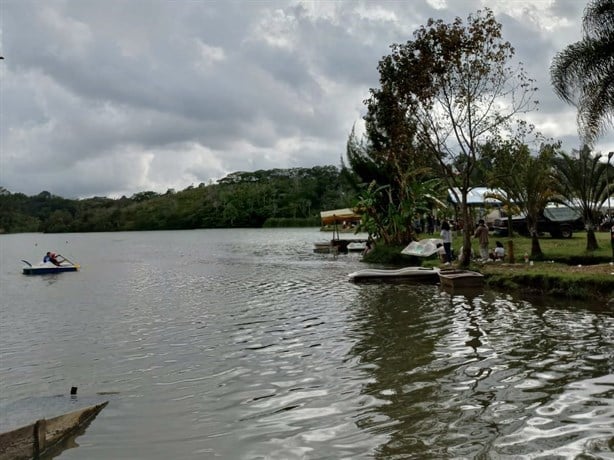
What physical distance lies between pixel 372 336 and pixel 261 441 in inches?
219

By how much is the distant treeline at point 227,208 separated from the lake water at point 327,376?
381ft

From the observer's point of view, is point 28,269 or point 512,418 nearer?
point 512,418

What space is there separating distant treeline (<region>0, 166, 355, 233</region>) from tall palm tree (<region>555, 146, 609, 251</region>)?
10826 centimetres

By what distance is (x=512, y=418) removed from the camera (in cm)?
642

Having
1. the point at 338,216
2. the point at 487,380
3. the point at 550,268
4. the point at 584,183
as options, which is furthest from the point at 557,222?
the point at 487,380

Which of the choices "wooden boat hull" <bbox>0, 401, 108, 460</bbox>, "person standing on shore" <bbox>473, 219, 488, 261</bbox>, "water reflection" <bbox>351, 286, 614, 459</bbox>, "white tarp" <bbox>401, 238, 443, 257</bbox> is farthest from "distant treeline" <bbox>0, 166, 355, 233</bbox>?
"wooden boat hull" <bbox>0, 401, 108, 460</bbox>

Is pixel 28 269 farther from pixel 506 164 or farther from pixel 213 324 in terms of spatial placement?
pixel 506 164

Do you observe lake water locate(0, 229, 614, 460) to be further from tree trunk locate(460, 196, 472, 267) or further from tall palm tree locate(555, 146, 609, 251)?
tall palm tree locate(555, 146, 609, 251)

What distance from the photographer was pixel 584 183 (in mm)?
20500

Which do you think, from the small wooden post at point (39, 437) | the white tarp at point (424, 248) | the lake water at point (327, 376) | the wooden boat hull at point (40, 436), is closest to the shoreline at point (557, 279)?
the lake water at point (327, 376)

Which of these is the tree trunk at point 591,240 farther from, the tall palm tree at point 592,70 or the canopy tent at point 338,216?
the canopy tent at point 338,216

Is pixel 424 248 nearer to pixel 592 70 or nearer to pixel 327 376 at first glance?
pixel 592 70

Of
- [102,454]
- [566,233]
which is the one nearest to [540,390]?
[102,454]

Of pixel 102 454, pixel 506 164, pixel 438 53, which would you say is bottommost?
pixel 102 454
